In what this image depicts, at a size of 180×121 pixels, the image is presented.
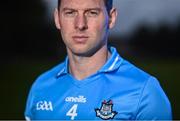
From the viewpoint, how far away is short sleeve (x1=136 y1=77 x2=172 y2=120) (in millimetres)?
2105

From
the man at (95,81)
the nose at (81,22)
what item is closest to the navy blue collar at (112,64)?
the man at (95,81)

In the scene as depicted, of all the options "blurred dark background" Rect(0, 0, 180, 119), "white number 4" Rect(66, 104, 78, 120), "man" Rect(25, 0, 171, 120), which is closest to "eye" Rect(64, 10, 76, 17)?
"man" Rect(25, 0, 171, 120)

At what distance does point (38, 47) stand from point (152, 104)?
1103 cm

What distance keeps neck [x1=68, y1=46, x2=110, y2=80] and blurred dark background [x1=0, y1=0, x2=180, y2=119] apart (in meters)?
8.82

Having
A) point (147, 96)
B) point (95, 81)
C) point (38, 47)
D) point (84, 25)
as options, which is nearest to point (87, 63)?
point (95, 81)

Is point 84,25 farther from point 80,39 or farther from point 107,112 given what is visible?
point 107,112

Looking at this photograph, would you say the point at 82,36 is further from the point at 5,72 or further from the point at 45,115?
the point at 5,72

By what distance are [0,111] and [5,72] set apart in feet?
13.2

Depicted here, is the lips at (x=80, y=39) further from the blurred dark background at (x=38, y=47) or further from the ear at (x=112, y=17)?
the blurred dark background at (x=38, y=47)

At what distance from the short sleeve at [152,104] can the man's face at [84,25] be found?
11.1 inches

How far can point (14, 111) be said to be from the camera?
9.59 m

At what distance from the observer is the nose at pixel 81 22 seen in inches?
82.4

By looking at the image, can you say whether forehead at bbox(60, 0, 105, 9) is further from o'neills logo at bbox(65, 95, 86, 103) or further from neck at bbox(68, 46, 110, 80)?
o'neills logo at bbox(65, 95, 86, 103)

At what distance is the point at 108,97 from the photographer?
2148 millimetres
